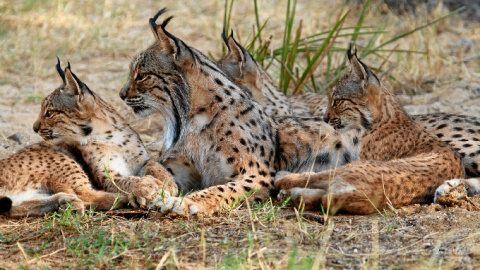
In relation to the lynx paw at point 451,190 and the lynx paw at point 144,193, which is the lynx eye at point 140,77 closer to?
the lynx paw at point 144,193

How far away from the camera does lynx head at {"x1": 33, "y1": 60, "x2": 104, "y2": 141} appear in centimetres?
600

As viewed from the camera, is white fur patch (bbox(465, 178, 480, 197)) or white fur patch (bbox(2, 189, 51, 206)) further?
white fur patch (bbox(465, 178, 480, 197))

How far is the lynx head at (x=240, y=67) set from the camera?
717 centimetres

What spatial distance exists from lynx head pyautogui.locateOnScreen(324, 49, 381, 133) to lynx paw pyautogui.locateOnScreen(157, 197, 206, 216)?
5.55ft

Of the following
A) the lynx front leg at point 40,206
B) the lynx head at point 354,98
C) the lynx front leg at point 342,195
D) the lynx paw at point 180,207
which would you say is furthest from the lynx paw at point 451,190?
the lynx front leg at point 40,206

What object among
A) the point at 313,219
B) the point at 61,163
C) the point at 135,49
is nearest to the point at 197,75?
the point at 61,163

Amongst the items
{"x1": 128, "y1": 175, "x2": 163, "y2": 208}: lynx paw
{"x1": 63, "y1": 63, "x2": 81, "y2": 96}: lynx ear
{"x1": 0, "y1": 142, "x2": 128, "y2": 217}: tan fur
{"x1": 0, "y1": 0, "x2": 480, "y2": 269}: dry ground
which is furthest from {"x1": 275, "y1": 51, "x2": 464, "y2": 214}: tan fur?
{"x1": 63, "y1": 63, "x2": 81, "y2": 96}: lynx ear

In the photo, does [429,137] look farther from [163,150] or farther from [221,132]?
[163,150]

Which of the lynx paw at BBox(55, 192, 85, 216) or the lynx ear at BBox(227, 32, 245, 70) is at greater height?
the lynx ear at BBox(227, 32, 245, 70)

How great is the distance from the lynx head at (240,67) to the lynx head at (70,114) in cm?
153

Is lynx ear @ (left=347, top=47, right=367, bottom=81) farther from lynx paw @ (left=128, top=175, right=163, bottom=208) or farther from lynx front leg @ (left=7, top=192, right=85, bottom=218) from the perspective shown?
lynx front leg @ (left=7, top=192, right=85, bottom=218)

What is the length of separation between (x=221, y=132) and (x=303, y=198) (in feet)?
2.87

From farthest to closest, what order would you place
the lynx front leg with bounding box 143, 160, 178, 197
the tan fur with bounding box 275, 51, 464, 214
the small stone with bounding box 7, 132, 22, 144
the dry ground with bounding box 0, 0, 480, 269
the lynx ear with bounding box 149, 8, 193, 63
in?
the small stone with bounding box 7, 132, 22, 144, the lynx ear with bounding box 149, 8, 193, 63, the lynx front leg with bounding box 143, 160, 178, 197, the tan fur with bounding box 275, 51, 464, 214, the dry ground with bounding box 0, 0, 480, 269

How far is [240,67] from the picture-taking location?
7.15 metres
